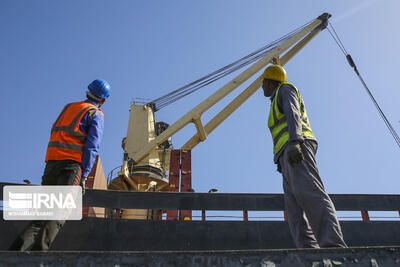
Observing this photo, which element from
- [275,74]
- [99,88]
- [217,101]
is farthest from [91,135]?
[217,101]

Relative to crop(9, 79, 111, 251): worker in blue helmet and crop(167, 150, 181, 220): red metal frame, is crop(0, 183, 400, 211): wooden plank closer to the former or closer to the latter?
crop(9, 79, 111, 251): worker in blue helmet

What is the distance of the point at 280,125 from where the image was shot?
3361mm

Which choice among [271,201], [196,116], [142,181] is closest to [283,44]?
[196,116]

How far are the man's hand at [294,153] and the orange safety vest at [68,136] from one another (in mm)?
2052

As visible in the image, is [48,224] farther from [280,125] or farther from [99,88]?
[280,125]

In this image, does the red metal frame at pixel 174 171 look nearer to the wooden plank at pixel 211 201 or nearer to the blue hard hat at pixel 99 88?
the wooden plank at pixel 211 201

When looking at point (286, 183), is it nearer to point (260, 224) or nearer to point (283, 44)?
point (260, 224)

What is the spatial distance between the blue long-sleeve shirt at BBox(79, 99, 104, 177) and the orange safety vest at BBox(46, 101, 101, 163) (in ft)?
0.15

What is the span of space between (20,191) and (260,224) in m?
3.51

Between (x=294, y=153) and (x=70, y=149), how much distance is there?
2.18 m

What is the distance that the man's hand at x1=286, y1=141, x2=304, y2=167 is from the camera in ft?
9.57

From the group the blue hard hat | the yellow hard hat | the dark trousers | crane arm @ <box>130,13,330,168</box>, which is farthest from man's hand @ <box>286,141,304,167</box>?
crane arm @ <box>130,13,330,168</box>

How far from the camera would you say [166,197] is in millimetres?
5207

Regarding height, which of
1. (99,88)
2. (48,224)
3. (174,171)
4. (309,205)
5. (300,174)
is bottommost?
(48,224)
